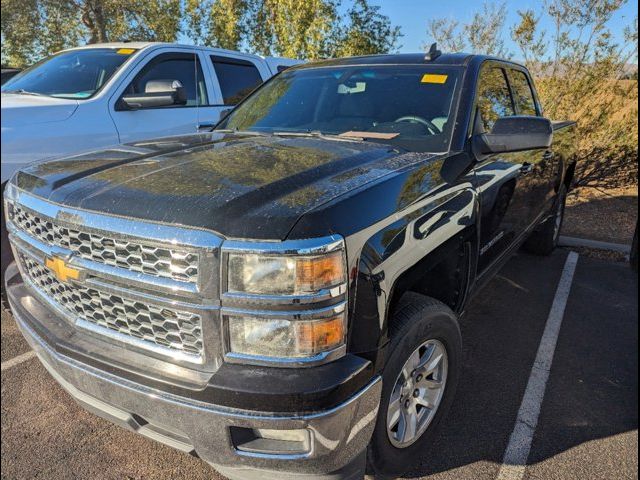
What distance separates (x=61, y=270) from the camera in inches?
73.1

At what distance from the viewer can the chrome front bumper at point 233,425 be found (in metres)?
1.50

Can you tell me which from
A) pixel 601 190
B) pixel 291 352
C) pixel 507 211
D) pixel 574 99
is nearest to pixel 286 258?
pixel 291 352

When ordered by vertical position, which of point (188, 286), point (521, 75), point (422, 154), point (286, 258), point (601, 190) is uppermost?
point (521, 75)

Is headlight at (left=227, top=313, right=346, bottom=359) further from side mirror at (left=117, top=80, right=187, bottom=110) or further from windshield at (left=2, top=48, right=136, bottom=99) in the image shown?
windshield at (left=2, top=48, right=136, bottom=99)

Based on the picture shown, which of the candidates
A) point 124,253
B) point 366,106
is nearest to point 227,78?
point 366,106

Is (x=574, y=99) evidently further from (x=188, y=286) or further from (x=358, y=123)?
(x=188, y=286)

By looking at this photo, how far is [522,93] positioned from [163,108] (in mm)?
3396

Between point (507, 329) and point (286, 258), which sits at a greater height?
point (286, 258)

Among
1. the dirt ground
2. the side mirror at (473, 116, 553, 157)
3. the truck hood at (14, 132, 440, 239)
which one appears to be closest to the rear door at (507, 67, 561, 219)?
the side mirror at (473, 116, 553, 157)

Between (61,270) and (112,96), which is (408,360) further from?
(112,96)

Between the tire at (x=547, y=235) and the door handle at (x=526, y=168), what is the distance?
1.68 metres

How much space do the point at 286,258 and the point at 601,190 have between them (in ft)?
27.7

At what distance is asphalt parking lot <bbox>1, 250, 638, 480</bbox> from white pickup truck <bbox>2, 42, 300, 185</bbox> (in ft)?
4.85

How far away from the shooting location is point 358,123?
9.55 ft
